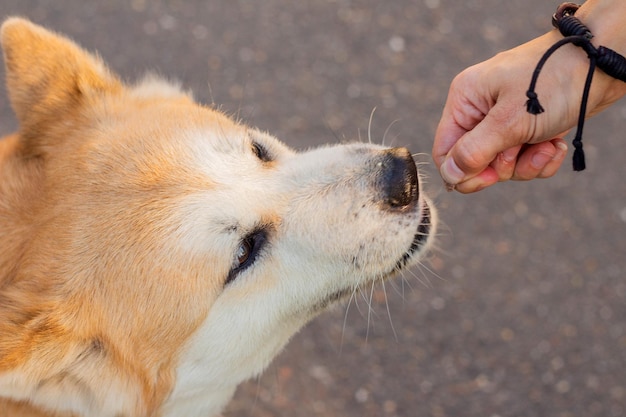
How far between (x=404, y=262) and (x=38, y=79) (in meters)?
1.73

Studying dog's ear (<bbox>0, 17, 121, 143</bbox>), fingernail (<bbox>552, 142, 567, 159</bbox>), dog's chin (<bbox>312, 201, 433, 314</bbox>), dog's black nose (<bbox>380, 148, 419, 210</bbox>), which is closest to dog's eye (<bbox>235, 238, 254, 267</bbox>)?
A: dog's chin (<bbox>312, 201, 433, 314</bbox>)

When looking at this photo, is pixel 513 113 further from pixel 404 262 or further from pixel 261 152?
pixel 261 152

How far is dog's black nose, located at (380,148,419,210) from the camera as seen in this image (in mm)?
2410

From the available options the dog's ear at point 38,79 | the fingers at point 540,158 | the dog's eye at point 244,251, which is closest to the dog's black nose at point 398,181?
the fingers at point 540,158

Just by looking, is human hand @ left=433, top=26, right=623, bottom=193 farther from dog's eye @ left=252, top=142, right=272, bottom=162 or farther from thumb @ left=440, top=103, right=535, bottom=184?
dog's eye @ left=252, top=142, right=272, bottom=162

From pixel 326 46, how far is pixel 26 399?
356 cm

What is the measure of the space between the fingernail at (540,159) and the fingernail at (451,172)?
0.91 ft

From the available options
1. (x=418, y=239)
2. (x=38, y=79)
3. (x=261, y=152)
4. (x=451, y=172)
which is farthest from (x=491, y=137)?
(x=38, y=79)

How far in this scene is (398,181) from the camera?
2424mm

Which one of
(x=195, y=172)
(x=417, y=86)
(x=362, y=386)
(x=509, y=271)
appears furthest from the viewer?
(x=417, y=86)

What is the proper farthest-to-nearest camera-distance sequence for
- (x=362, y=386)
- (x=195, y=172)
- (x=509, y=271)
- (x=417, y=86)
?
(x=417, y=86)
(x=509, y=271)
(x=362, y=386)
(x=195, y=172)

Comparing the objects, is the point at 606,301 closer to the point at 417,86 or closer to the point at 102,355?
the point at 417,86

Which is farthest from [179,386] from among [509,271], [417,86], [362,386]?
[417,86]

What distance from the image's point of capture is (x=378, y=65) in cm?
490
